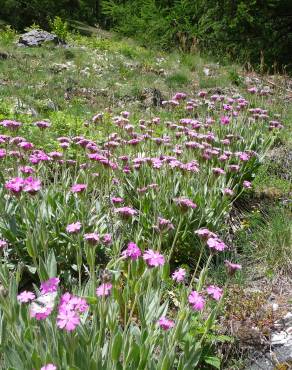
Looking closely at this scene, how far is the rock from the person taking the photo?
43.2 feet

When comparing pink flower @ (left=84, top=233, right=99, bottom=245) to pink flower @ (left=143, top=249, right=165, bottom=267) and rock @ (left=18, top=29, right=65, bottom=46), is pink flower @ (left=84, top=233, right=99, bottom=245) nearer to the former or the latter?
pink flower @ (left=143, top=249, right=165, bottom=267)

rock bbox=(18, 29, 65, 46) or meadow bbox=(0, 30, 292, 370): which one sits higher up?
meadow bbox=(0, 30, 292, 370)

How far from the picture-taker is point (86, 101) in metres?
8.36

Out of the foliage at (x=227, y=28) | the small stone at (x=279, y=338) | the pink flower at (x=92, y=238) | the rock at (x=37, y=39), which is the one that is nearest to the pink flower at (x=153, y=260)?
the pink flower at (x=92, y=238)

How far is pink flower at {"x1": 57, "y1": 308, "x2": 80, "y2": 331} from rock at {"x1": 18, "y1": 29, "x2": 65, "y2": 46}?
12607 mm

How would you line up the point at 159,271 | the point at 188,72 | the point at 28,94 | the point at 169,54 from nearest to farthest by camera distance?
the point at 159,271 → the point at 28,94 → the point at 188,72 → the point at 169,54

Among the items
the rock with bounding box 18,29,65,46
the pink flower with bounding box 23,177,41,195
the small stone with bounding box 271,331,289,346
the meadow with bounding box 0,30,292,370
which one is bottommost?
the rock with bounding box 18,29,65,46

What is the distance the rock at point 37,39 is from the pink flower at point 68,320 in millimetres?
12607

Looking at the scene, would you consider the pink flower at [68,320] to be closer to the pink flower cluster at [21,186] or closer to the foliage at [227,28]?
the pink flower cluster at [21,186]

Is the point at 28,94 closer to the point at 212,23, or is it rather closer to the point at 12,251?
the point at 12,251

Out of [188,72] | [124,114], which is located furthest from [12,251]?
[188,72]

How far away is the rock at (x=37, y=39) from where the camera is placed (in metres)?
13.2

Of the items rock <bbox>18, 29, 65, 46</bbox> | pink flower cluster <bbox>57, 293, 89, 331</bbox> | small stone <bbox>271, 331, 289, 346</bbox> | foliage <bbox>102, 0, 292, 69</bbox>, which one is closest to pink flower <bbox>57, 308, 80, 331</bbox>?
pink flower cluster <bbox>57, 293, 89, 331</bbox>

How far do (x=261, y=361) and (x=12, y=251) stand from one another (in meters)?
1.84
